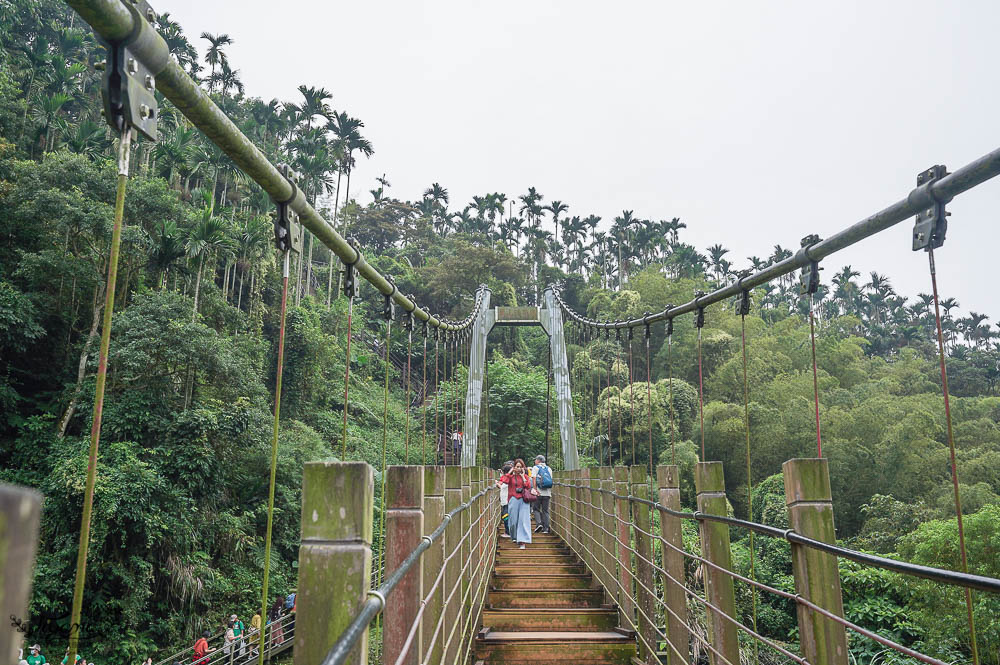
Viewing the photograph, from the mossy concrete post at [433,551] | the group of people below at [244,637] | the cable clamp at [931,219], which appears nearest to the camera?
the mossy concrete post at [433,551]

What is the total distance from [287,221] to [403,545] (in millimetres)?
1198

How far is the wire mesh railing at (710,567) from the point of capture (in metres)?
1.58

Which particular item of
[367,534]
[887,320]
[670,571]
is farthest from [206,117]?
[887,320]

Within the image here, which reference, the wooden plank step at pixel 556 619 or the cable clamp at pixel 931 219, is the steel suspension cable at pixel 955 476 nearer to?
the cable clamp at pixel 931 219

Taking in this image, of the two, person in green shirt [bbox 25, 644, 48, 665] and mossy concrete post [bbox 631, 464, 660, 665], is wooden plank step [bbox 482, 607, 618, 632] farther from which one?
person in green shirt [bbox 25, 644, 48, 665]

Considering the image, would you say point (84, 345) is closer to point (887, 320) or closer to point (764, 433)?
point (764, 433)

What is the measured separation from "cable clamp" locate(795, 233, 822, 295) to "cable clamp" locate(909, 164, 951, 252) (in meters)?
0.87

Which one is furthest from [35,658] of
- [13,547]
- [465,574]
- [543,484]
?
[13,547]

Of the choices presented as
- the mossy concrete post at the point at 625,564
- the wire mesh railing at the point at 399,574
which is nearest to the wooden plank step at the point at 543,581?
the mossy concrete post at the point at 625,564

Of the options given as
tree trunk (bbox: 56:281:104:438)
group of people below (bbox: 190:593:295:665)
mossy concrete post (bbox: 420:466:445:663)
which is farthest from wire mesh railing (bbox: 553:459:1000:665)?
tree trunk (bbox: 56:281:104:438)

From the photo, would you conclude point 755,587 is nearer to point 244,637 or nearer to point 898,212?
point 898,212

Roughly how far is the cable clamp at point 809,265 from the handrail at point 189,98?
7.13 ft

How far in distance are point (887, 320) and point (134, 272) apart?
1696 inches

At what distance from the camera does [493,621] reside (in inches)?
157
